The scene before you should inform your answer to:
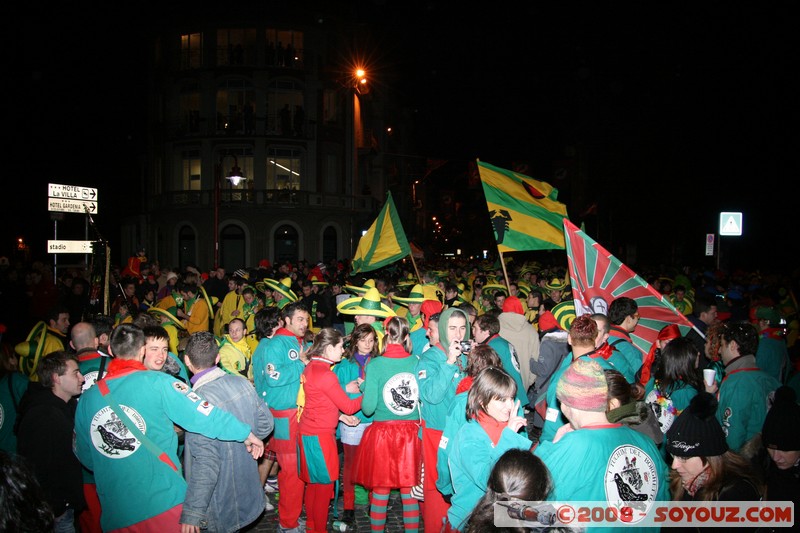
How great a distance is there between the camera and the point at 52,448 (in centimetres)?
418

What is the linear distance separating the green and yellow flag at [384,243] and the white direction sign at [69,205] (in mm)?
7915

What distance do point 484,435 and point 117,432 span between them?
2442 mm

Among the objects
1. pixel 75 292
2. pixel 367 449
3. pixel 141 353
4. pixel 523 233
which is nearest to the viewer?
pixel 141 353

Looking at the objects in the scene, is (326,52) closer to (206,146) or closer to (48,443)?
(206,146)

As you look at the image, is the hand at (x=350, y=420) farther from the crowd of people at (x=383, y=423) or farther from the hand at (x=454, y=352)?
the hand at (x=454, y=352)

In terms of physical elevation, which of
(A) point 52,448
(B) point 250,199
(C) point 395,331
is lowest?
(A) point 52,448

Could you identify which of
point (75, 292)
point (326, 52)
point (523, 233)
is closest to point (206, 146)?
point (326, 52)

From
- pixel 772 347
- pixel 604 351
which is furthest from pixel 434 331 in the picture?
pixel 772 347

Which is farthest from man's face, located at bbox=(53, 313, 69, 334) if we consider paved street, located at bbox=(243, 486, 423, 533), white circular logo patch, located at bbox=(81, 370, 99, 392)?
paved street, located at bbox=(243, 486, 423, 533)

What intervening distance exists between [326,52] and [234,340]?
32.5 m

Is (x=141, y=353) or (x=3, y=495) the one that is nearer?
(x=3, y=495)

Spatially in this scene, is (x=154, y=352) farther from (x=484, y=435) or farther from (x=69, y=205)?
(x=69, y=205)

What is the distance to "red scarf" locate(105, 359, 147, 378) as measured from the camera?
12.7 ft

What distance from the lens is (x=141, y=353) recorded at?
157 inches
